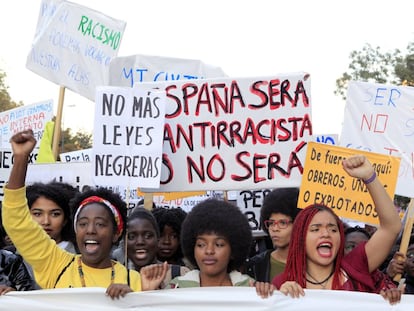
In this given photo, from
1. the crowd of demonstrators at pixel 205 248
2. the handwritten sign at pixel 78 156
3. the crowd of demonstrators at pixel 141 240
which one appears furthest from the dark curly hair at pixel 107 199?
the handwritten sign at pixel 78 156

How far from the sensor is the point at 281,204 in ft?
19.0

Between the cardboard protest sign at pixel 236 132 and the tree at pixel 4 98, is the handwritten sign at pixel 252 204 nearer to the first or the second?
the cardboard protest sign at pixel 236 132

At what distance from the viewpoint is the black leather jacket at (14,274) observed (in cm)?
466

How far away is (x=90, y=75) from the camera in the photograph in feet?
31.7

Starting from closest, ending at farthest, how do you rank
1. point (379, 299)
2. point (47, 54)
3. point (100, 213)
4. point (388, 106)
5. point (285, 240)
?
point (379, 299)
point (100, 213)
point (285, 240)
point (388, 106)
point (47, 54)

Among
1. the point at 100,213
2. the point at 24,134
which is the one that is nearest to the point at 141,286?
the point at 100,213

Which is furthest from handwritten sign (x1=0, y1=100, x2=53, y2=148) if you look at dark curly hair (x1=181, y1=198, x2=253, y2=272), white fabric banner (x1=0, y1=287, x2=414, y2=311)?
white fabric banner (x1=0, y1=287, x2=414, y2=311)

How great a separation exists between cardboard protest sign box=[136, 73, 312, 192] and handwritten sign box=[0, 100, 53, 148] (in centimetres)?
493

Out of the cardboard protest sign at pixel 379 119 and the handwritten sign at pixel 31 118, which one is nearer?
the cardboard protest sign at pixel 379 119

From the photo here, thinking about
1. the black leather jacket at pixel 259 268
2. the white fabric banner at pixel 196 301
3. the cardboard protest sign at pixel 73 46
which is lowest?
the white fabric banner at pixel 196 301

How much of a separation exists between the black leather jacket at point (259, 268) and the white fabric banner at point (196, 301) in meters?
1.17

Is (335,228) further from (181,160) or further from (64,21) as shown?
(64,21)

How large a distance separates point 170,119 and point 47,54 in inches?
144

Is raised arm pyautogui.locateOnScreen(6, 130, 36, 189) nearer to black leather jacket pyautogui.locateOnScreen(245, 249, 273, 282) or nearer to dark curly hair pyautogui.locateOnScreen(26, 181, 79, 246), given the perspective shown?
dark curly hair pyautogui.locateOnScreen(26, 181, 79, 246)
